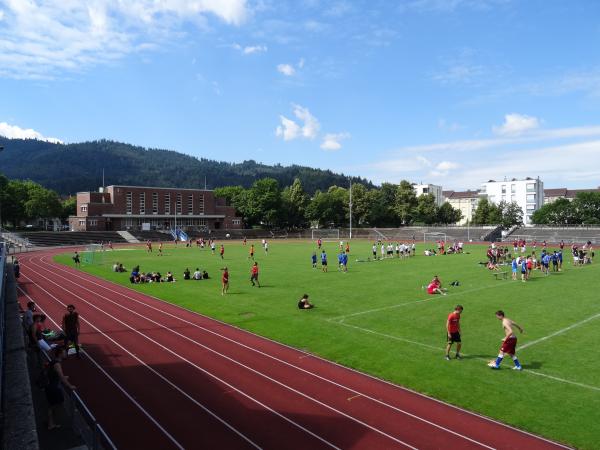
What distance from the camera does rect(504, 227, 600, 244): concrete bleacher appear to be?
69.1 meters

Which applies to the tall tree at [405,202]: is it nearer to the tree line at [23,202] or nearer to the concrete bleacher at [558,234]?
the concrete bleacher at [558,234]

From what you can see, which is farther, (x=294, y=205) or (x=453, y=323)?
(x=294, y=205)

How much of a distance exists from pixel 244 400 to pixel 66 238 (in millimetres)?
71374

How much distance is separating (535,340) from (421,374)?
5539 millimetres

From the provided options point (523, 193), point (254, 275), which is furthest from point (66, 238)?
point (523, 193)

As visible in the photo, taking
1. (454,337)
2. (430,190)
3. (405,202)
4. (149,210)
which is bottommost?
(454,337)

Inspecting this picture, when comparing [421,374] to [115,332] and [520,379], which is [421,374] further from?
[115,332]

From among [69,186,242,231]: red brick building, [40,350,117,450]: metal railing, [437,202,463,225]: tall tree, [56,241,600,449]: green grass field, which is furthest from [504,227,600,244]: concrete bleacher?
[40,350,117,450]: metal railing

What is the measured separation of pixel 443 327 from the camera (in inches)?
645

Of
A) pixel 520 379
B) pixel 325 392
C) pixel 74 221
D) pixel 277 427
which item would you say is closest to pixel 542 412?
pixel 520 379

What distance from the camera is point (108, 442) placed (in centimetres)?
859

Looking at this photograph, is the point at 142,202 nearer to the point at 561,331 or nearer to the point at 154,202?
the point at 154,202

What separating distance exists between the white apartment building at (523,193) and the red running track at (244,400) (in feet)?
407

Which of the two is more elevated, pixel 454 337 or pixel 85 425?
pixel 454 337
